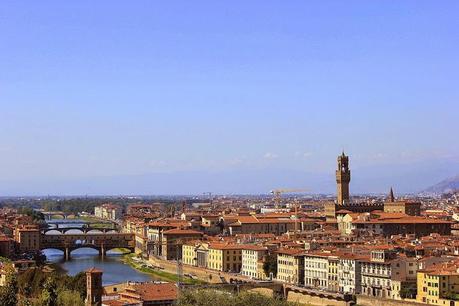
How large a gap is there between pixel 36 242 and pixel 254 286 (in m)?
35.0

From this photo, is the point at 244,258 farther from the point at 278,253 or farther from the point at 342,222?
the point at 342,222

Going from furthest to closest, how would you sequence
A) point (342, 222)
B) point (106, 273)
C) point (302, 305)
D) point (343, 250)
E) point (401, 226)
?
point (342, 222) → point (401, 226) → point (106, 273) → point (343, 250) → point (302, 305)

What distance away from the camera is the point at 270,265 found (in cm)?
5238

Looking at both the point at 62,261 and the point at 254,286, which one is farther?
the point at 62,261

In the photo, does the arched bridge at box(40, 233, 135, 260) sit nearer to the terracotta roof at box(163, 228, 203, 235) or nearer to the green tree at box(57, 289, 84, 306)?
the terracotta roof at box(163, 228, 203, 235)

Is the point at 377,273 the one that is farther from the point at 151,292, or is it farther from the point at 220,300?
the point at 151,292

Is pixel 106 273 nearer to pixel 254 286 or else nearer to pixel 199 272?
pixel 199 272

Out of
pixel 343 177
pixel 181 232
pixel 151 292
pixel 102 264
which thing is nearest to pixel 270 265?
pixel 151 292

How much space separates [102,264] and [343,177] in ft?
84.5

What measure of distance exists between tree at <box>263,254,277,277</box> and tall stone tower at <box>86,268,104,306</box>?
18677mm

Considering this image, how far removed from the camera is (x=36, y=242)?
75938 millimetres

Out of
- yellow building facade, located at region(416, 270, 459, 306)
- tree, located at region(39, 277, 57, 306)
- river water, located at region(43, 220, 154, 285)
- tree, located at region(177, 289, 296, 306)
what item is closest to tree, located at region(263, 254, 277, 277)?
river water, located at region(43, 220, 154, 285)

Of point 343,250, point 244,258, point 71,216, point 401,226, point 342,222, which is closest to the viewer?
point 343,250

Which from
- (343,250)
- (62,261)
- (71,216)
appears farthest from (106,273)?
(71,216)
